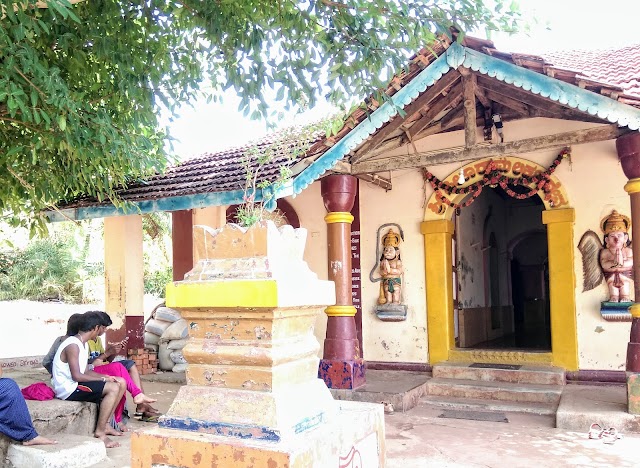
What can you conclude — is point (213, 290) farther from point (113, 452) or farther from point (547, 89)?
point (547, 89)

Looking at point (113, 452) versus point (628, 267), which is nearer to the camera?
point (113, 452)

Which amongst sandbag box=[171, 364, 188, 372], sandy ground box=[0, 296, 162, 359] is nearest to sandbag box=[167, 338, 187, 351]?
sandbag box=[171, 364, 188, 372]

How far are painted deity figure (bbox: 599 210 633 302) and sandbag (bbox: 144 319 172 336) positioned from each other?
6.84m

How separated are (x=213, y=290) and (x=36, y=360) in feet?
27.1

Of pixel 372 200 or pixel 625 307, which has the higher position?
pixel 372 200

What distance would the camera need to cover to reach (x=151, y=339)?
9.75 m

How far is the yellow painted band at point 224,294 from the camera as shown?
6.89ft

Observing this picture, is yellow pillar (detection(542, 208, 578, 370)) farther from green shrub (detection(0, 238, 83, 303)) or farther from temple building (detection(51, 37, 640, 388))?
green shrub (detection(0, 238, 83, 303))

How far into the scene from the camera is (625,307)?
275 inches

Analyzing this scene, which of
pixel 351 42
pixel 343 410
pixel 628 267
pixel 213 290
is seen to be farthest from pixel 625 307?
pixel 213 290

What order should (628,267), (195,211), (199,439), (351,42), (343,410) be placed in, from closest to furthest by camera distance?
(199,439), (343,410), (351,42), (628,267), (195,211)

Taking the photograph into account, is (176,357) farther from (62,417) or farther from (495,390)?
(495,390)

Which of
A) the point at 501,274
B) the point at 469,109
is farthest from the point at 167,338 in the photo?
the point at 501,274

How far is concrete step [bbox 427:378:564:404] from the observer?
6.80m
